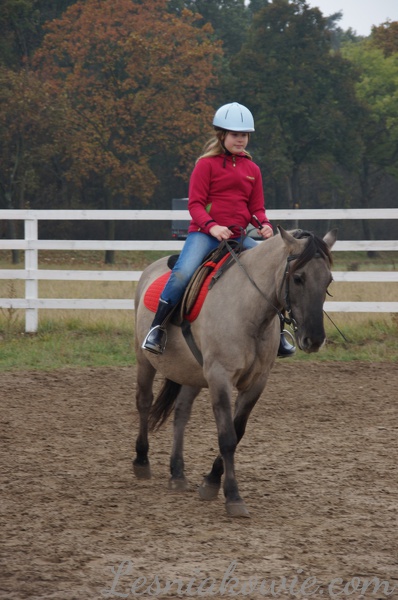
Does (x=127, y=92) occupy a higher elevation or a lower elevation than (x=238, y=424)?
higher

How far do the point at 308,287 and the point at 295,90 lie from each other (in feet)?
127

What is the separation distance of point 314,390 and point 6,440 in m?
3.54

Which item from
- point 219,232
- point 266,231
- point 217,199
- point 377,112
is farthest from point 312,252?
point 377,112

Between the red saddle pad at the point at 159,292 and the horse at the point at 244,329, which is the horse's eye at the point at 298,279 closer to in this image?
the horse at the point at 244,329

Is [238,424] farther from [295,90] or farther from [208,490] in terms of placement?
[295,90]

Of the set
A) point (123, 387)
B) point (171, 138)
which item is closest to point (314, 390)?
point (123, 387)

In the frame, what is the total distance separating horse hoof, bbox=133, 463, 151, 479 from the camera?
6277mm

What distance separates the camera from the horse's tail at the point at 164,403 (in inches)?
251

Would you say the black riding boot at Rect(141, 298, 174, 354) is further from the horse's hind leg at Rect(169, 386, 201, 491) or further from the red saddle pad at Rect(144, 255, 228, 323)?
the horse's hind leg at Rect(169, 386, 201, 491)

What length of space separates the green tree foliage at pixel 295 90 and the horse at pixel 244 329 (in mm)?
36363

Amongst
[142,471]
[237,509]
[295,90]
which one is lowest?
[142,471]

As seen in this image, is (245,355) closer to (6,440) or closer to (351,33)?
(6,440)

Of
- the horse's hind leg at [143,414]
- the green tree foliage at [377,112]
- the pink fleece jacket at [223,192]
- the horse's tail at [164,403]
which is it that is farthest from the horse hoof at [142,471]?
the green tree foliage at [377,112]

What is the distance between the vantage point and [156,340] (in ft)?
19.3
